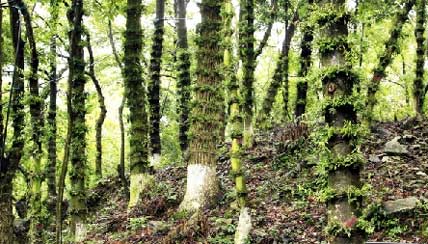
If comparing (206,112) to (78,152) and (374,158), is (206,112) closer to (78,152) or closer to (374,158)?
(78,152)

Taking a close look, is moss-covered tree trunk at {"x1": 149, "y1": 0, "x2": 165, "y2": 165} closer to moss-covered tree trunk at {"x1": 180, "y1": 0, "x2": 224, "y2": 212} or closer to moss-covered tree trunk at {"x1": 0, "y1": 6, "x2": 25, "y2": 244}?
moss-covered tree trunk at {"x1": 180, "y1": 0, "x2": 224, "y2": 212}

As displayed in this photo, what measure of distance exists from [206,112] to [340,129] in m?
6.47

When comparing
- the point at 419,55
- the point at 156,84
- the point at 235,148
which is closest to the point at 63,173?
the point at 235,148

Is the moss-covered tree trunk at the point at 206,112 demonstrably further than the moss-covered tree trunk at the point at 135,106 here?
No

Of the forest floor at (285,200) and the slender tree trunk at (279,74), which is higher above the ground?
the slender tree trunk at (279,74)

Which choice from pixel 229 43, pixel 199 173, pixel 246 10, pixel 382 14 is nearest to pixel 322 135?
pixel 229 43

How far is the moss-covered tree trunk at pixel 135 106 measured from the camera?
13227mm

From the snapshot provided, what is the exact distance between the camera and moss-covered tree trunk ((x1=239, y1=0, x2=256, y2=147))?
1560 cm

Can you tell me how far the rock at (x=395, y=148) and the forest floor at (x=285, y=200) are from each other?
118 millimetres

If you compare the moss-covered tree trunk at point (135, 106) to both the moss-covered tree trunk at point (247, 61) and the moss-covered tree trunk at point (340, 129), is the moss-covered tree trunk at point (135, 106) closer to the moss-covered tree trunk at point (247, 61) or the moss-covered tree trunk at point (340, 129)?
the moss-covered tree trunk at point (247, 61)

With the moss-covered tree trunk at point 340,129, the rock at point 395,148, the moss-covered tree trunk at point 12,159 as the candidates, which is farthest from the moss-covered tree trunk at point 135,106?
the moss-covered tree trunk at point 340,129

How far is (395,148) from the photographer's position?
501 inches

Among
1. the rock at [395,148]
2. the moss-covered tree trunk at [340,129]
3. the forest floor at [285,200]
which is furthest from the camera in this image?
the rock at [395,148]

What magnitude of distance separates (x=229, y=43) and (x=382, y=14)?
569cm
